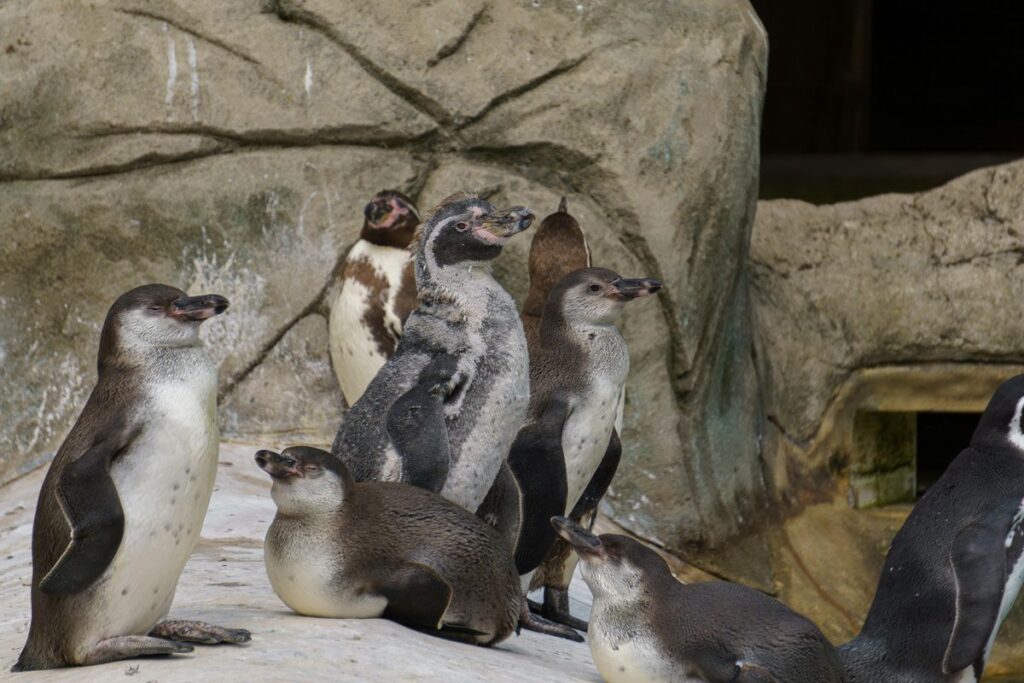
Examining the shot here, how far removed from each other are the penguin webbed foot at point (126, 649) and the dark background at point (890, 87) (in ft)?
27.2

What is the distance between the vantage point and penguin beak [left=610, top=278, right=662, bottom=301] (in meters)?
5.26

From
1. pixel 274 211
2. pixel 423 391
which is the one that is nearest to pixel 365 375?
pixel 274 211

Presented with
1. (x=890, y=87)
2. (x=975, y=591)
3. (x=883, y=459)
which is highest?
(x=890, y=87)

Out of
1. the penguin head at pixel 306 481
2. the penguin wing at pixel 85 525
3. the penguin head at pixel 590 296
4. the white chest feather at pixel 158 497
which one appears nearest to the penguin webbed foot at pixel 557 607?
the penguin head at pixel 590 296

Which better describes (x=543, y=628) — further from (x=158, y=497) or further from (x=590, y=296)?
(x=158, y=497)

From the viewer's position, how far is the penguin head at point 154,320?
4.04 m

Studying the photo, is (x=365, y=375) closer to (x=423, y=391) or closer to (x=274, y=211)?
(x=274, y=211)

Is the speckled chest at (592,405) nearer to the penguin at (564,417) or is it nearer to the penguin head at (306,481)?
the penguin at (564,417)

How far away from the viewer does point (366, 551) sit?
4.29 metres

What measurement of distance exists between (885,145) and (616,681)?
10633 mm

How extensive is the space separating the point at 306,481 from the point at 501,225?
1125 mm

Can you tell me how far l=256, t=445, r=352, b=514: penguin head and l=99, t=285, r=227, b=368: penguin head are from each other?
1.30 feet

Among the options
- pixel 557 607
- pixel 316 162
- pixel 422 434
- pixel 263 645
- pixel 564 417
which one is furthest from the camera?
pixel 316 162

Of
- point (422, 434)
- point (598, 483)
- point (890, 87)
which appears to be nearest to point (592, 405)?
point (598, 483)
